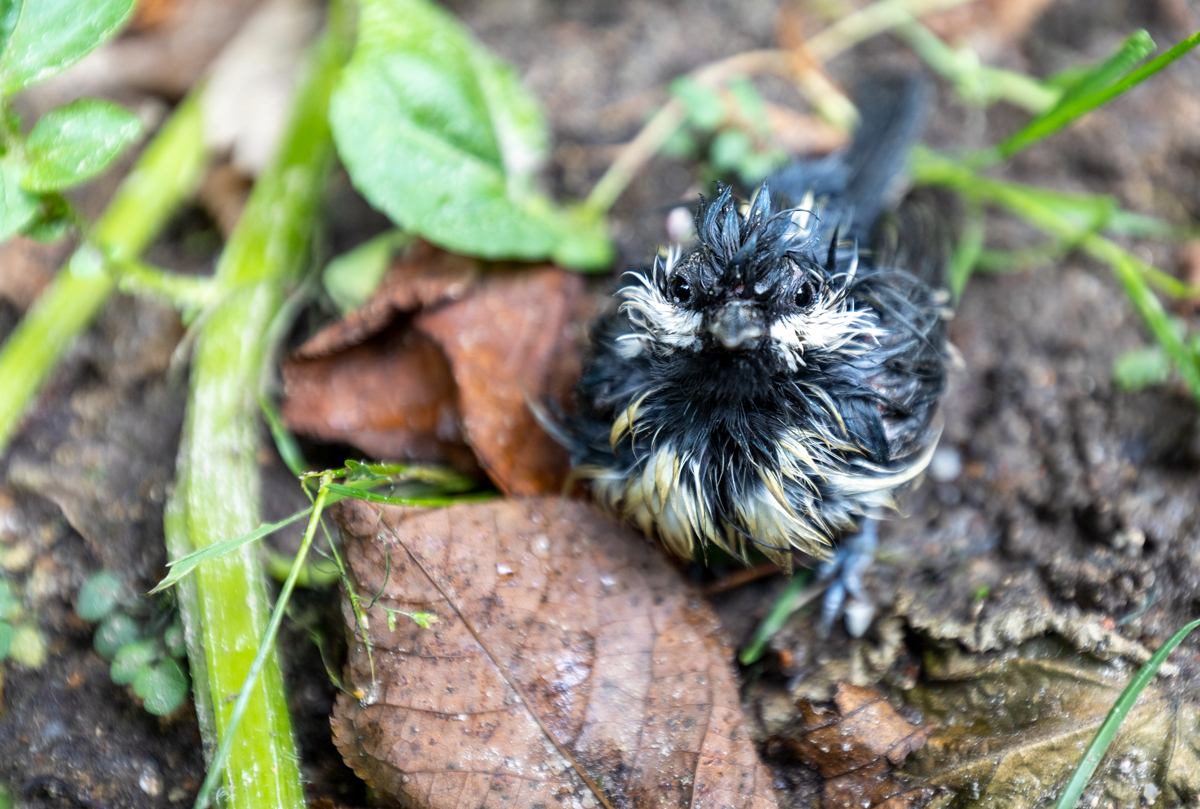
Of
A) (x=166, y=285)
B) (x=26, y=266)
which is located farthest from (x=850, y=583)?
(x=26, y=266)

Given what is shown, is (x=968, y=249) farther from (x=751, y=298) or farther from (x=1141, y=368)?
(x=751, y=298)

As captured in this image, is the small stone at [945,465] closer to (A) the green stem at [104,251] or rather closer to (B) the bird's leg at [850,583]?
(B) the bird's leg at [850,583]

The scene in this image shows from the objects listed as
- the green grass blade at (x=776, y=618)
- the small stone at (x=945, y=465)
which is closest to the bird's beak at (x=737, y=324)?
the green grass blade at (x=776, y=618)

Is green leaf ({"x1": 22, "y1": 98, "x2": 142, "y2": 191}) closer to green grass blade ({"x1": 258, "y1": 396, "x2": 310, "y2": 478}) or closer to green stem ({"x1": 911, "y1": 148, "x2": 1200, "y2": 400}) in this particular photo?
green grass blade ({"x1": 258, "y1": 396, "x2": 310, "y2": 478})

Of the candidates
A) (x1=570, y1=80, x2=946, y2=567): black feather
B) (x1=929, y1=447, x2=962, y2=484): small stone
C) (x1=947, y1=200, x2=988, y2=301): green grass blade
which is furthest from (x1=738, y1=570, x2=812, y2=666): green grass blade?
(x1=947, y1=200, x2=988, y2=301): green grass blade

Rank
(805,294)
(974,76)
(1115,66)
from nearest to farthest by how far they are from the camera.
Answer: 1. (805,294)
2. (1115,66)
3. (974,76)

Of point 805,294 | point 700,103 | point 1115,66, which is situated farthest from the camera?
point 700,103
